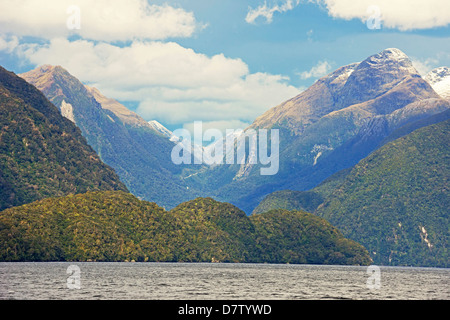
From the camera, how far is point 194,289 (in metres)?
159

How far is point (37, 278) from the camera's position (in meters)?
176

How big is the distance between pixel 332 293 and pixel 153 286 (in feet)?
143
